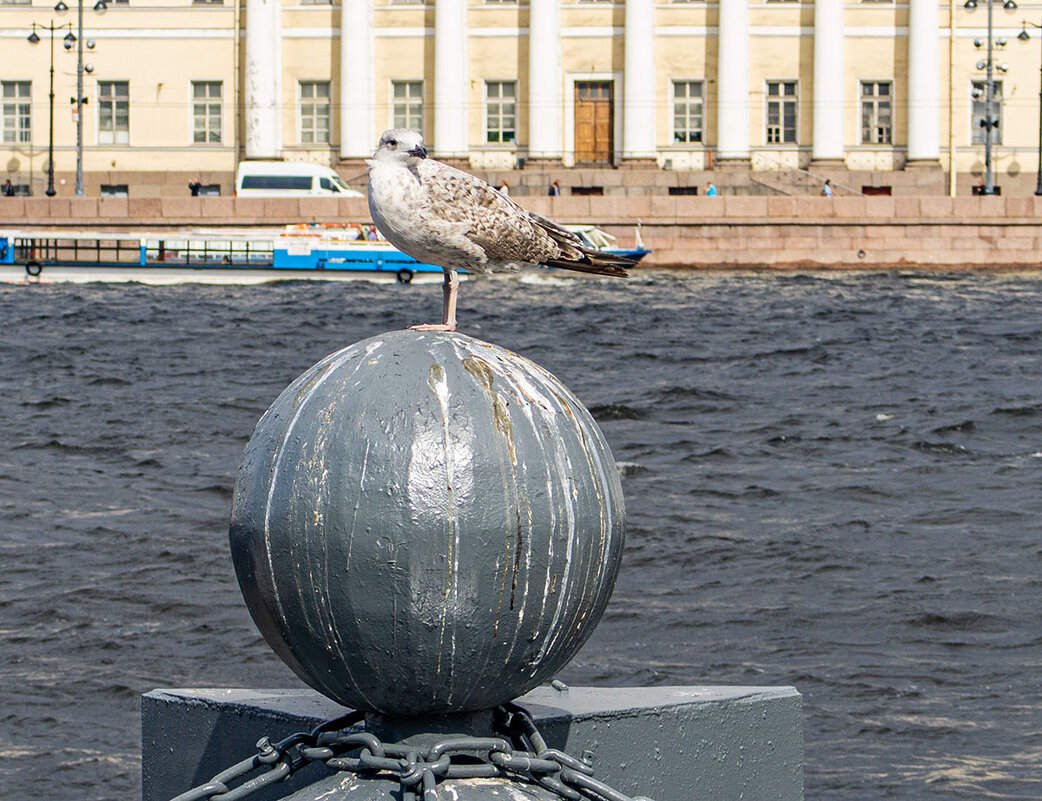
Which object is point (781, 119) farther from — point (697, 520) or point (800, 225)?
point (697, 520)

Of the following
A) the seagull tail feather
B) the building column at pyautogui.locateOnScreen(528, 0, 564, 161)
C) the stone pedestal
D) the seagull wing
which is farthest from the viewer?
the building column at pyautogui.locateOnScreen(528, 0, 564, 161)

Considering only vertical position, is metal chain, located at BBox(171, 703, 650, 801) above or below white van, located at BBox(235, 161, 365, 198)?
below

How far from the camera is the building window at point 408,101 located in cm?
4594

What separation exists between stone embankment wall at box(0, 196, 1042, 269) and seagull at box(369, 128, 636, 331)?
3489 centimetres

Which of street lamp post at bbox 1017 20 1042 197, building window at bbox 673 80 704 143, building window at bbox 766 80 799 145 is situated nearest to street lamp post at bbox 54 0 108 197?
building window at bbox 673 80 704 143

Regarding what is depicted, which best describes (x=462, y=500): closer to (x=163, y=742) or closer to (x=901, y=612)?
(x=163, y=742)

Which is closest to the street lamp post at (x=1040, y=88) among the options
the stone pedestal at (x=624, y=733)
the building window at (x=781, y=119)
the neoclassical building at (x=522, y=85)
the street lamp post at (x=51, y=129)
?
the neoclassical building at (x=522, y=85)

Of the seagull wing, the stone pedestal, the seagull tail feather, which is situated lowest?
the stone pedestal

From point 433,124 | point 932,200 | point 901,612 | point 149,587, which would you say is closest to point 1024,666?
point 901,612

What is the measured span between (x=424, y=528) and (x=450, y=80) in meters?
44.2

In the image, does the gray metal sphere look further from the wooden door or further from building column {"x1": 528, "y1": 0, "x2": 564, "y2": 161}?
the wooden door

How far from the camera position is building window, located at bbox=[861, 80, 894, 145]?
45.4 metres

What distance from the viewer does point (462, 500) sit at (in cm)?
193

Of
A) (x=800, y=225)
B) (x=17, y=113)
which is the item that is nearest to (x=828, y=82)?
(x=800, y=225)
